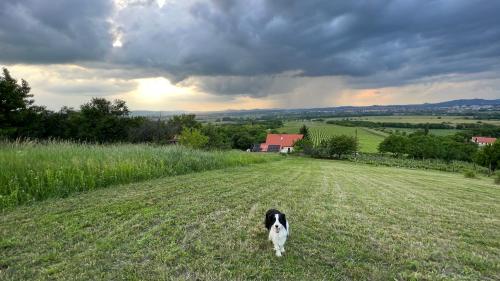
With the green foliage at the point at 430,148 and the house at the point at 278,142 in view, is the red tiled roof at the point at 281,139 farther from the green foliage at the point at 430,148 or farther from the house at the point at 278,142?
the green foliage at the point at 430,148

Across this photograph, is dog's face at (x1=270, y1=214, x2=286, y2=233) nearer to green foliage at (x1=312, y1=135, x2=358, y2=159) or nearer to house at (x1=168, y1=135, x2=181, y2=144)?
house at (x1=168, y1=135, x2=181, y2=144)

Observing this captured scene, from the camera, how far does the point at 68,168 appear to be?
29.3 ft

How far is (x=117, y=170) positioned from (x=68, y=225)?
196 inches

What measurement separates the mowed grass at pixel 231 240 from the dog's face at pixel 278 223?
387 mm

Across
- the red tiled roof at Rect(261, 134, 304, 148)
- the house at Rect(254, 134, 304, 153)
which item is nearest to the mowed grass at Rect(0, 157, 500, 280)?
the house at Rect(254, 134, 304, 153)

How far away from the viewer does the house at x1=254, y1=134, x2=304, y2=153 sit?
81.1 m

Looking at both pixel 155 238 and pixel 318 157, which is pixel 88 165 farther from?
pixel 318 157

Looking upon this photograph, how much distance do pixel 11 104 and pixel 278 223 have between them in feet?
132

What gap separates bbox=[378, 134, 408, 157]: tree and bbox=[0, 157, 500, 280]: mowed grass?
2525 inches

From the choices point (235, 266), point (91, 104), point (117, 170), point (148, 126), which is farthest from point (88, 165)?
point (91, 104)

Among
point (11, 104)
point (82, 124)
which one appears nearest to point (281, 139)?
point (82, 124)

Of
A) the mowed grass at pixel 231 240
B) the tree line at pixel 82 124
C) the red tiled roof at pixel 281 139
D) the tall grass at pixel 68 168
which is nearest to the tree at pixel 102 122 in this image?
the tree line at pixel 82 124

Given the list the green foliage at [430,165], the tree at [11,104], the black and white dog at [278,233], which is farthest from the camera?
the green foliage at [430,165]

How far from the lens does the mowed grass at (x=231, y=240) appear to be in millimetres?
3963
